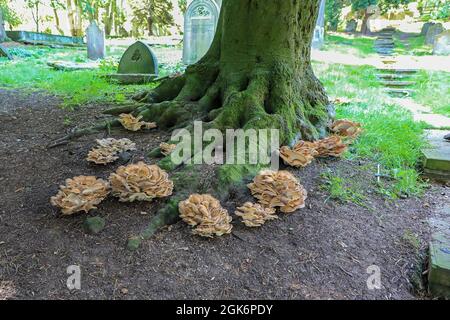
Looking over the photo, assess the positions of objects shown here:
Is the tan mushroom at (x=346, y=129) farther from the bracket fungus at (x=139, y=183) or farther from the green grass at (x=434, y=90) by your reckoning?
the green grass at (x=434, y=90)

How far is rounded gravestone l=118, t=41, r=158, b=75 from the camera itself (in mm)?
8211

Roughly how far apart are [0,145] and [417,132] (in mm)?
5548

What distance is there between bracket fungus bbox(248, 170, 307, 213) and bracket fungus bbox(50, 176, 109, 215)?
4.02 ft

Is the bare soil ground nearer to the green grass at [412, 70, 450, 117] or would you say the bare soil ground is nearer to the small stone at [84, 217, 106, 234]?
the small stone at [84, 217, 106, 234]

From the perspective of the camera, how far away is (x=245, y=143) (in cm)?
344

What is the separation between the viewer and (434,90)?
896cm

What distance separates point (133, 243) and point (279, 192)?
1176 millimetres

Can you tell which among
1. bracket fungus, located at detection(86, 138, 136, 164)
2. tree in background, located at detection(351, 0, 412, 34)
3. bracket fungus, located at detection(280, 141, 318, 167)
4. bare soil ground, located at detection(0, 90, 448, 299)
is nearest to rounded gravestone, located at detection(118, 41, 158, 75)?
bracket fungus, located at detection(86, 138, 136, 164)

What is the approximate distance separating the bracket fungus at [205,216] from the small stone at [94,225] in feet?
1.90

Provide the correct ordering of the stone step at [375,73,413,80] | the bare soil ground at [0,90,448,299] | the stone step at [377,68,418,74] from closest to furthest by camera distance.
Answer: the bare soil ground at [0,90,448,299] → the stone step at [375,73,413,80] → the stone step at [377,68,418,74]

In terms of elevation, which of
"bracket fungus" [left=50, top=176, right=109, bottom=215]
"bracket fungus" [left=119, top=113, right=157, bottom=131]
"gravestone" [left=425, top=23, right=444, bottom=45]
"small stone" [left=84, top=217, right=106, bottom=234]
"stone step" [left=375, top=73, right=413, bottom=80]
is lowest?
"small stone" [left=84, top=217, right=106, bottom=234]

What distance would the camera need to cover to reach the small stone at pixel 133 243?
95.5 inches
